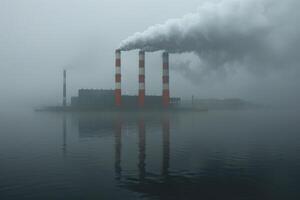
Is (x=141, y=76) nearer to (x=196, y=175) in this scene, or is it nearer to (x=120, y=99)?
(x=120, y=99)

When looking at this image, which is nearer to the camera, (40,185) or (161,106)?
(40,185)

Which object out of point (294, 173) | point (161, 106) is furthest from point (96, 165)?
point (161, 106)

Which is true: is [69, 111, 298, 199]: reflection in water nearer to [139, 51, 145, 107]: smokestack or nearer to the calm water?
the calm water

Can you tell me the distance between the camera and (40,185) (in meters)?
18.5

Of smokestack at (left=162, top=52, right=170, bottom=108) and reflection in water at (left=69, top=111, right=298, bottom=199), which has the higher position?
smokestack at (left=162, top=52, right=170, bottom=108)

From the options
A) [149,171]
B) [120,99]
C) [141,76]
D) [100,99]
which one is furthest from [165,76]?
[149,171]

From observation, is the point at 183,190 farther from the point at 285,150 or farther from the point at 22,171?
the point at 285,150

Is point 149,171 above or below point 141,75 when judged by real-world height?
below

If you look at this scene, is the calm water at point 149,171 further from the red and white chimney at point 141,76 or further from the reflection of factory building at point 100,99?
the reflection of factory building at point 100,99

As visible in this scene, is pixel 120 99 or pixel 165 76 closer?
pixel 165 76

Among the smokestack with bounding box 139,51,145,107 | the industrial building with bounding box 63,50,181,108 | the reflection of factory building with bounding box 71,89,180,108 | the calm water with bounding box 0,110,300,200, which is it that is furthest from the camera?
the reflection of factory building with bounding box 71,89,180,108

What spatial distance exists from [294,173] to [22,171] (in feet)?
55.9

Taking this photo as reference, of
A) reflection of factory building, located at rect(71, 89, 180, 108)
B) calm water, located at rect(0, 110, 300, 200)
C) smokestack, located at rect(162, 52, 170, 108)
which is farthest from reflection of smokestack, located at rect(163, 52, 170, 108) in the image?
calm water, located at rect(0, 110, 300, 200)

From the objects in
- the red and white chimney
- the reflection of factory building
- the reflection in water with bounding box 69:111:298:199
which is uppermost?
the red and white chimney
